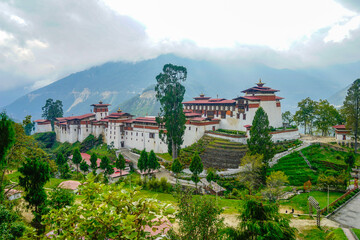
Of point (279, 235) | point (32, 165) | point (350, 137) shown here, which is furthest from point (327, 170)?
point (32, 165)

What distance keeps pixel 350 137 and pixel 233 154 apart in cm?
1552

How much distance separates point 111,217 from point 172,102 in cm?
2730

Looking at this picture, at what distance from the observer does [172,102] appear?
1224 inches

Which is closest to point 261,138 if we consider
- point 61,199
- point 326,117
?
point 326,117

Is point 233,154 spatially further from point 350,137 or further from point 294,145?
point 350,137

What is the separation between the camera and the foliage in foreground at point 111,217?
3.85m

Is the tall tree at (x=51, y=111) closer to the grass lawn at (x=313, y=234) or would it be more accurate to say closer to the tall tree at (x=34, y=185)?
the tall tree at (x=34, y=185)

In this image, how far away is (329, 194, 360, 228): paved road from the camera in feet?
45.8

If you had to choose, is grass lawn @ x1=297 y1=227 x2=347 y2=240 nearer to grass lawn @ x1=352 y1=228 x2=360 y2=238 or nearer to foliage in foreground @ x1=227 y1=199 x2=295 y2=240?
grass lawn @ x1=352 y1=228 x2=360 y2=238

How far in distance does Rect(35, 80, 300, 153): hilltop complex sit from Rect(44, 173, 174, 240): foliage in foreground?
31048mm

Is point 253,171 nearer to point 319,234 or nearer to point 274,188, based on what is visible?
point 274,188

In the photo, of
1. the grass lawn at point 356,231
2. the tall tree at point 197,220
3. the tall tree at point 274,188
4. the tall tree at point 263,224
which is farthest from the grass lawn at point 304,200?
the tall tree at point 197,220

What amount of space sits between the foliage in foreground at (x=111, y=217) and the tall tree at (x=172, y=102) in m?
26.2

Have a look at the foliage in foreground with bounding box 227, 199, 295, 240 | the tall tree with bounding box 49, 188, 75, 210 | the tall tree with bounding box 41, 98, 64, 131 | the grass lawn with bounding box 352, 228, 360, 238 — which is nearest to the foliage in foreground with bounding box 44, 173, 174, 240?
the foliage in foreground with bounding box 227, 199, 295, 240
